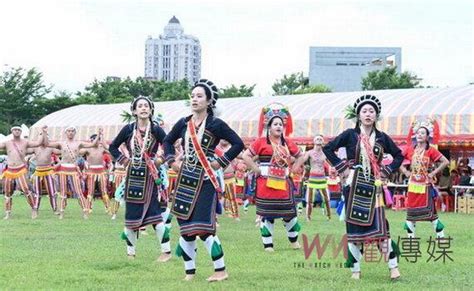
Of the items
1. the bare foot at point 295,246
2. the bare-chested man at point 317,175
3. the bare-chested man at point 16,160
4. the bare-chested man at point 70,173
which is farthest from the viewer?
the bare-chested man at point 317,175

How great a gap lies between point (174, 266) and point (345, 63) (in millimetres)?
82162

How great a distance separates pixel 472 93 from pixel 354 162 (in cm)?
1722

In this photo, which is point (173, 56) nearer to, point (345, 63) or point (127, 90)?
point (345, 63)

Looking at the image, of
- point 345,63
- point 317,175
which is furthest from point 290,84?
point 345,63

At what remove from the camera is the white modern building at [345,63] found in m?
76.7

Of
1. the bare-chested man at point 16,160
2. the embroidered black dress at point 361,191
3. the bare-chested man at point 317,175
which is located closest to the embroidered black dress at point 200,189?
the embroidered black dress at point 361,191

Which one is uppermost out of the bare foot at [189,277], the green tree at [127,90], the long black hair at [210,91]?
the green tree at [127,90]

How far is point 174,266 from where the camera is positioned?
28.4 ft

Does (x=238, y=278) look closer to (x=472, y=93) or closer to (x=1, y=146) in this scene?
(x=1, y=146)

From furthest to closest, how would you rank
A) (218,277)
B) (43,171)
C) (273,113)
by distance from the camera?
1. (43,171)
2. (273,113)
3. (218,277)

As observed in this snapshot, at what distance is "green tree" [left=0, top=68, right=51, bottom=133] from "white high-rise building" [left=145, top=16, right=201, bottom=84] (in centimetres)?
6304

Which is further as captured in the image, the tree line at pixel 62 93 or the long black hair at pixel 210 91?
the tree line at pixel 62 93

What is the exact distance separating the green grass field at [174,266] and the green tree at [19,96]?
29738 millimetres

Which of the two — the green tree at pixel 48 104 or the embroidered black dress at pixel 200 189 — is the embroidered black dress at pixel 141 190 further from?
the green tree at pixel 48 104
